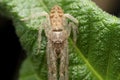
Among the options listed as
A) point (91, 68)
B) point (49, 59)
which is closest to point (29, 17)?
point (49, 59)

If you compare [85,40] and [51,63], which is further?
[51,63]

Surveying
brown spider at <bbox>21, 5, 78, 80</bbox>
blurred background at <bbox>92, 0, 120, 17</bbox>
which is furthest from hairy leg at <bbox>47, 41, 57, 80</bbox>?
blurred background at <bbox>92, 0, 120, 17</bbox>

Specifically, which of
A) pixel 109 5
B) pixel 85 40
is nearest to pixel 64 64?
pixel 85 40

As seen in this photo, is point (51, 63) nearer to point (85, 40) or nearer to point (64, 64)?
point (64, 64)

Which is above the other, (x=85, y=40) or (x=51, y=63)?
(x=85, y=40)

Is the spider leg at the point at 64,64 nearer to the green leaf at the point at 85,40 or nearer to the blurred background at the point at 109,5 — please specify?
the green leaf at the point at 85,40

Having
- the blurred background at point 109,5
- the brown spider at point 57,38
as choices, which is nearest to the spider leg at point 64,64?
the brown spider at point 57,38
